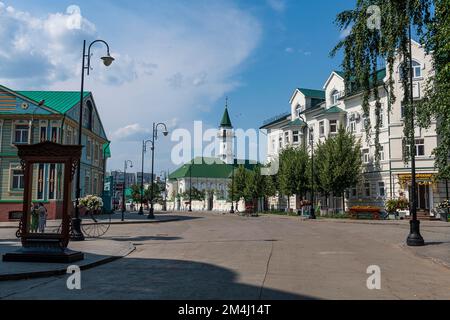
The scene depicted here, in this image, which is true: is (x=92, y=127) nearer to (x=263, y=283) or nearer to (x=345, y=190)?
(x=345, y=190)

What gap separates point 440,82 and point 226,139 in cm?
11763

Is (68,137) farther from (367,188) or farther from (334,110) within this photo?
(367,188)

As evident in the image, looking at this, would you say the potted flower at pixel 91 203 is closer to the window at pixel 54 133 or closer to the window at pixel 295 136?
the window at pixel 54 133

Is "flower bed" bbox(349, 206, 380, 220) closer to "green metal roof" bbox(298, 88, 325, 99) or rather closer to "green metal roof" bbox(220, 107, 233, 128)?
"green metal roof" bbox(298, 88, 325, 99)

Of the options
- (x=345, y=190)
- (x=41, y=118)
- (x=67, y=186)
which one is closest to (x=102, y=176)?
(x=41, y=118)

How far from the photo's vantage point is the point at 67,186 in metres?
13.0

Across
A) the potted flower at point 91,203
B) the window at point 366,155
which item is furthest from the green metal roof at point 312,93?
the potted flower at point 91,203

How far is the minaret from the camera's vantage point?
421ft

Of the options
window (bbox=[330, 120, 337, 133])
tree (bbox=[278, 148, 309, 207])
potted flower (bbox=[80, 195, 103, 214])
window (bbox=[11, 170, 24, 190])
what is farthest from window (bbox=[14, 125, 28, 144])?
window (bbox=[330, 120, 337, 133])

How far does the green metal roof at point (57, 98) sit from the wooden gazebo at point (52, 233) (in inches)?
1012

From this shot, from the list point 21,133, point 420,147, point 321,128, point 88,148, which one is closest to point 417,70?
point 420,147

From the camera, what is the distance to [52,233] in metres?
12.8

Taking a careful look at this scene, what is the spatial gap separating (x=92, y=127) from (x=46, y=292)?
137 ft
